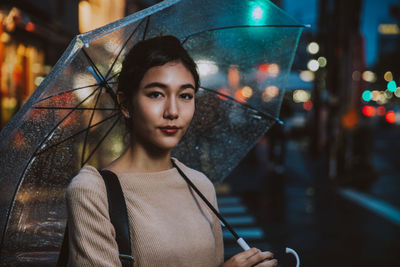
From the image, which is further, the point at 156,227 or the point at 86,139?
the point at 86,139

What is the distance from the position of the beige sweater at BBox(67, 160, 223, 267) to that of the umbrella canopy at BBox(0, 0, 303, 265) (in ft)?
2.07

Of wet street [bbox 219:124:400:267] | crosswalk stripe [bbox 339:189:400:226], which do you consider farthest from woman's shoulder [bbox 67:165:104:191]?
crosswalk stripe [bbox 339:189:400:226]

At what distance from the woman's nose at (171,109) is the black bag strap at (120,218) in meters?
0.39

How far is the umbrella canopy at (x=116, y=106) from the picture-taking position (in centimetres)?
216

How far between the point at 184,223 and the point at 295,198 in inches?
345

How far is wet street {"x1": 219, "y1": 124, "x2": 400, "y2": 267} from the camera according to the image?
627 centimetres

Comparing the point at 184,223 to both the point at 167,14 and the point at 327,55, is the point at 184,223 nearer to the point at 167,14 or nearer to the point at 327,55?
the point at 167,14

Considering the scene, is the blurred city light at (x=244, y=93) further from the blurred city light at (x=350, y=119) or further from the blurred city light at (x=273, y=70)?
the blurred city light at (x=350, y=119)

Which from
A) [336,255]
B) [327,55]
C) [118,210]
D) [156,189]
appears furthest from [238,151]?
[327,55]

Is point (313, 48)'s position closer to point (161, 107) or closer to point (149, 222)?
point (161, 107)

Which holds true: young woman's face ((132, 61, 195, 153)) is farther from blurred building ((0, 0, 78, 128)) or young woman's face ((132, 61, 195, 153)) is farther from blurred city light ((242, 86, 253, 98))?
blurred building ((0, 0, 78, 128))

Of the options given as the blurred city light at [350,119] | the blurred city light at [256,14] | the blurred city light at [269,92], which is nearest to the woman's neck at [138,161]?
the blurred city light at [256,14]

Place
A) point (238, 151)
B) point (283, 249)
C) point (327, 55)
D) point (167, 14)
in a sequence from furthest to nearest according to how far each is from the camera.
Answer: point (327, 55), point (238, 151), point (167, 14), point (283, 249)

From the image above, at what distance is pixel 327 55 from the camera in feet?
49.1
